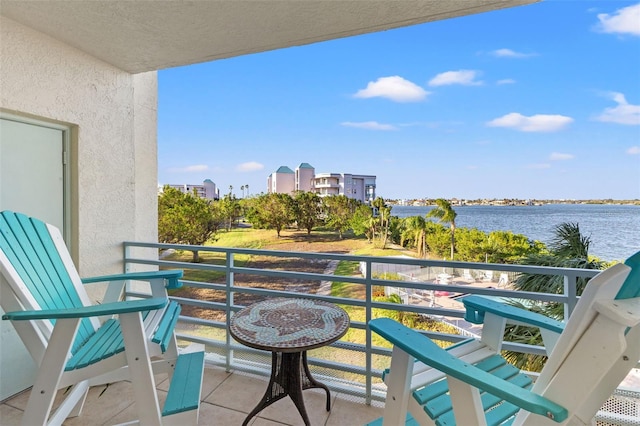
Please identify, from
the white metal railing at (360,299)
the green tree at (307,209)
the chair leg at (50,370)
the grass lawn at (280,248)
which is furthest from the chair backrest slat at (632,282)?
the green tree at (307,209)

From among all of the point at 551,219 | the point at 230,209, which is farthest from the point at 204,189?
the point at 551,219

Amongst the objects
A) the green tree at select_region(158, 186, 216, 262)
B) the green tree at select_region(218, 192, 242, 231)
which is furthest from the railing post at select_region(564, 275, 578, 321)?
the green tree at select_region(218, 192, 242, 231)

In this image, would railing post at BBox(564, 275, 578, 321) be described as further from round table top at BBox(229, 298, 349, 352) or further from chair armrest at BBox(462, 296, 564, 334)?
round table top at BBox(229, 298, 349, 352)

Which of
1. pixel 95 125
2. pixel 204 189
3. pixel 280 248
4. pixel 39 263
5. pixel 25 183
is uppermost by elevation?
pixel 204 189

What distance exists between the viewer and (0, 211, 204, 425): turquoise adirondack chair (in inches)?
50.0

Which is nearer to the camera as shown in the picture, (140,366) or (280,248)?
(140,366)

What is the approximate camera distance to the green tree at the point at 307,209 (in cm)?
2244

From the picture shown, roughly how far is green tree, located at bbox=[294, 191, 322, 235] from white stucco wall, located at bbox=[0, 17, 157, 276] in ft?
63.5

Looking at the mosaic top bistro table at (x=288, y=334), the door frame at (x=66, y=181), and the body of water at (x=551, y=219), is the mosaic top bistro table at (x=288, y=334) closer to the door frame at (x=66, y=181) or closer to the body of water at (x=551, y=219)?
the door frame at (x=66, y=181)

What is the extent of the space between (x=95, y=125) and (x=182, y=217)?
1529 cm

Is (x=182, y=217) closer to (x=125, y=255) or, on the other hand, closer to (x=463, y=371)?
(x=125, y=255)

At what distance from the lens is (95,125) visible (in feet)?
7.93

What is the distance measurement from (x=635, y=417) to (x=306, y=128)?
24.5 m

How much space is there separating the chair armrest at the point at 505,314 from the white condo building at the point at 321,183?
21.7m
